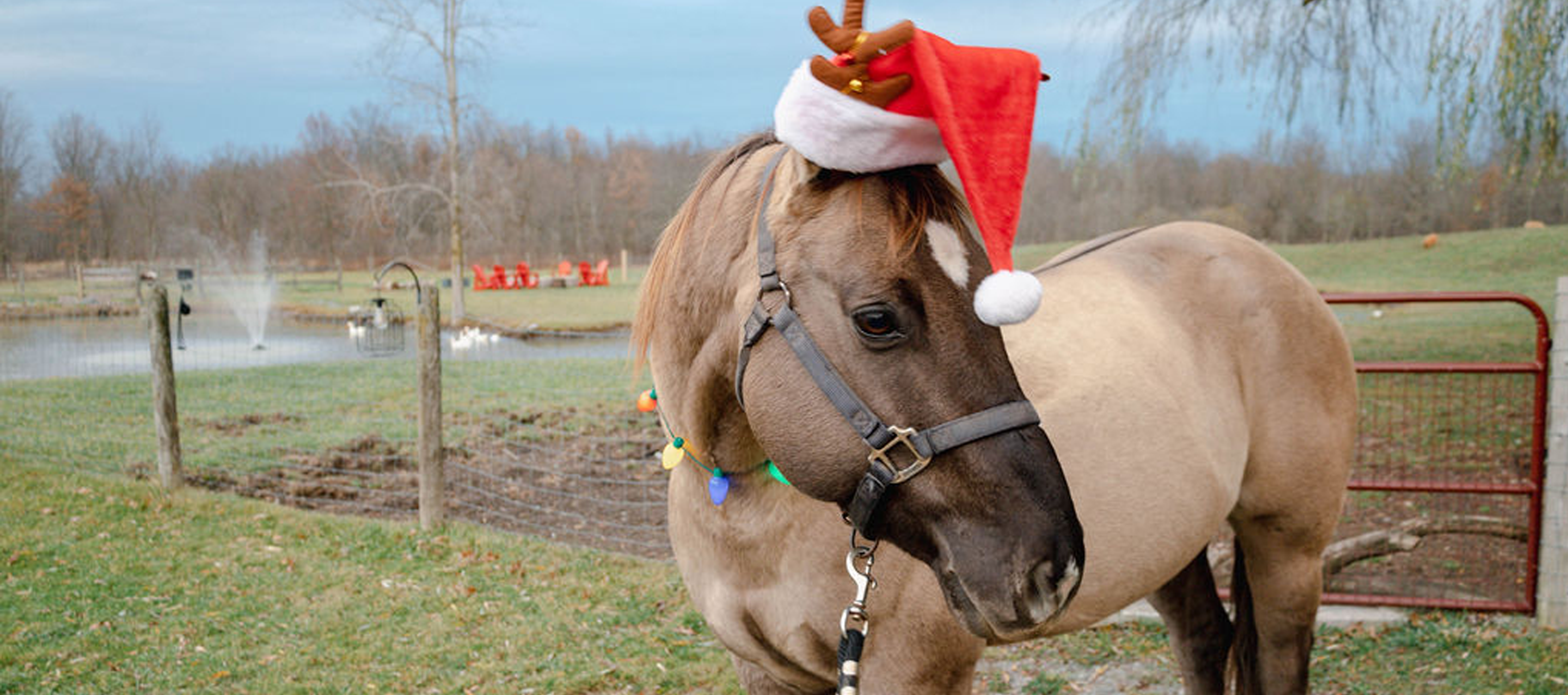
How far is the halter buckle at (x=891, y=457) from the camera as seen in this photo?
4.54 ft

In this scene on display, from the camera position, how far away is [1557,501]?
422 cm

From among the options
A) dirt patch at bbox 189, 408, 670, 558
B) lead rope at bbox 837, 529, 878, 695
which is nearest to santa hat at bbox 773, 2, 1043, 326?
lead rope at bbox 837, 529, 878, 695

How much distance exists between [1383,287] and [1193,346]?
2420 centimetres

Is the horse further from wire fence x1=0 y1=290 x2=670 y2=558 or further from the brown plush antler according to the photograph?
wire fence x1=0 y1=290 x2=670 y2=558

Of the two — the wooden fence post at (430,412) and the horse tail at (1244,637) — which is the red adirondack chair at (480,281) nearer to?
the wooden fence post at (430,412)

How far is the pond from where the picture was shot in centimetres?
1115

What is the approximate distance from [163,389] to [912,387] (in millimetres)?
6820

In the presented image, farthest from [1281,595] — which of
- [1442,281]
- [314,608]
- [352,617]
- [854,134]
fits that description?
[1442,281]

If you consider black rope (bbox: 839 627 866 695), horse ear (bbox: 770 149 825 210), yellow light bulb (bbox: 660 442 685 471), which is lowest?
black rope (bbox: 839 627 866 695)

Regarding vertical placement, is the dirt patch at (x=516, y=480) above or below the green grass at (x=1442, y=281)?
below

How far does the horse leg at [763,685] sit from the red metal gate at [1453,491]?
3.06 meters

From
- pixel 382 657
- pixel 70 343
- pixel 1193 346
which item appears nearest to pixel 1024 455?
pixel 1193 346

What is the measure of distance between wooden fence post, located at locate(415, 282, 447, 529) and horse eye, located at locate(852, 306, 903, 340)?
4.83 metres

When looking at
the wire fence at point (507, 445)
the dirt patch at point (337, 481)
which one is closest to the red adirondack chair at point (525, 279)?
the wire fence at point (507, 445)
